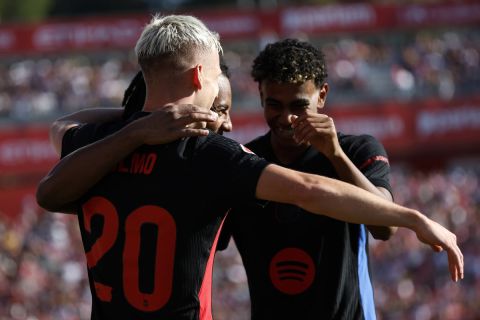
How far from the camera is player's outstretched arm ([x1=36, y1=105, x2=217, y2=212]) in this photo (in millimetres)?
3145

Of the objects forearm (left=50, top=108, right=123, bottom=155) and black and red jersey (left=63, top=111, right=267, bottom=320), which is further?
forearm (left=50, top=108, right=123, bottom=155)

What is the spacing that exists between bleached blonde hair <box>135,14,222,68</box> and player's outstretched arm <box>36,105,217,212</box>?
181 mm

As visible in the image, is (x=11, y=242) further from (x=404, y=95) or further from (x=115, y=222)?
(x=115, y=222)

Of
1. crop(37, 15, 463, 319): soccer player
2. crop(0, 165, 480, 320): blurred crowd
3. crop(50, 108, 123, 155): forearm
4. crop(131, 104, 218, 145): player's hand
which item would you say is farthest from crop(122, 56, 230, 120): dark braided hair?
crop(0, 165, 480, 320): blurred crowd

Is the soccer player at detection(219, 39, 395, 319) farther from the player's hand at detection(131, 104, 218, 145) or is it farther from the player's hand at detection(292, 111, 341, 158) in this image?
the player's hand at detection(131, 104, 218, 145)

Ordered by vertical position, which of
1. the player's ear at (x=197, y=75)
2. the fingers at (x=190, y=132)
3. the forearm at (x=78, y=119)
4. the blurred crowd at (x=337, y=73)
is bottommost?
the blurred crowd at (x=337, y=73)

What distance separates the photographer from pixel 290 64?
166 inches

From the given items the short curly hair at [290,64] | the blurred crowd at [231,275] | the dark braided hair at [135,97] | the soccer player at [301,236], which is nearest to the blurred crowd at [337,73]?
the blurred crowd at [231,275]

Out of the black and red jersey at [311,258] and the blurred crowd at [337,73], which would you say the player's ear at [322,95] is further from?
the blurred crowd at [337,73]

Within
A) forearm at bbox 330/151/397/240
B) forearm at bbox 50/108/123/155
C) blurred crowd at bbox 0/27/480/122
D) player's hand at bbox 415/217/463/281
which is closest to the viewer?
player's hand at bbox 415/217/463/281

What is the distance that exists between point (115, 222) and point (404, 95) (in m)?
22.5

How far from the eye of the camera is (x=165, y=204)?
318 cm

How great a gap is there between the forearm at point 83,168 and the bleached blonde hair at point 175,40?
27 cm

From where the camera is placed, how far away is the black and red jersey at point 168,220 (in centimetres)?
315
